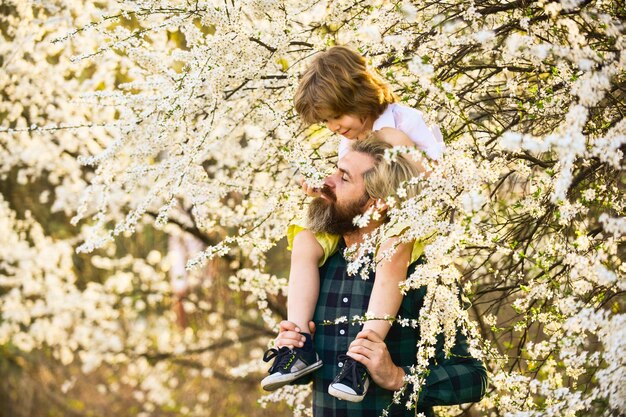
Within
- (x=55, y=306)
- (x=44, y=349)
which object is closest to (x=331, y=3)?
(x=55, y=306)

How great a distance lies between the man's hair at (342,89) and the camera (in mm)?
2723

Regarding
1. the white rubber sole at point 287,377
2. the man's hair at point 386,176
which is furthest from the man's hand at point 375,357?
the man's hair at point 386,176

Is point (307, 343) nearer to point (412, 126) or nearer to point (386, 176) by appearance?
point (386, 176)

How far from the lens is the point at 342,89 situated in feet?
8.96

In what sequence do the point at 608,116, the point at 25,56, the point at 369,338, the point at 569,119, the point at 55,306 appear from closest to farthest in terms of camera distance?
1. the point at 569,119
2. the point at 369,338
3. the point at 608,116
4. the point at 25,56
5. the point at 55,306

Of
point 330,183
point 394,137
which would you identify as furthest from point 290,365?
point 394,137

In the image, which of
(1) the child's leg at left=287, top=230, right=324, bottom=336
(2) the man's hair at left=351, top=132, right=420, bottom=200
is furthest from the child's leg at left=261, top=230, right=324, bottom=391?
(2) the man's hair at left=351, top=132, right=420, bottom=200

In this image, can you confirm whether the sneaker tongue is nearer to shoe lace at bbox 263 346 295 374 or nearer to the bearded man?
the bearded man

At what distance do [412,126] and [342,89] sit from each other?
1.01 feet

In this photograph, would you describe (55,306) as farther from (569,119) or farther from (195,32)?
(569,119)

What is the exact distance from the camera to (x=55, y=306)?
6.54 meters

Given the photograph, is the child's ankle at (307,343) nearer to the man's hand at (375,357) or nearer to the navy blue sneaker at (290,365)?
the navy blue sneaker at (290,365)

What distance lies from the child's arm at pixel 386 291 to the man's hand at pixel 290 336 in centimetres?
21

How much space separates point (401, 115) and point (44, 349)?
577cm
